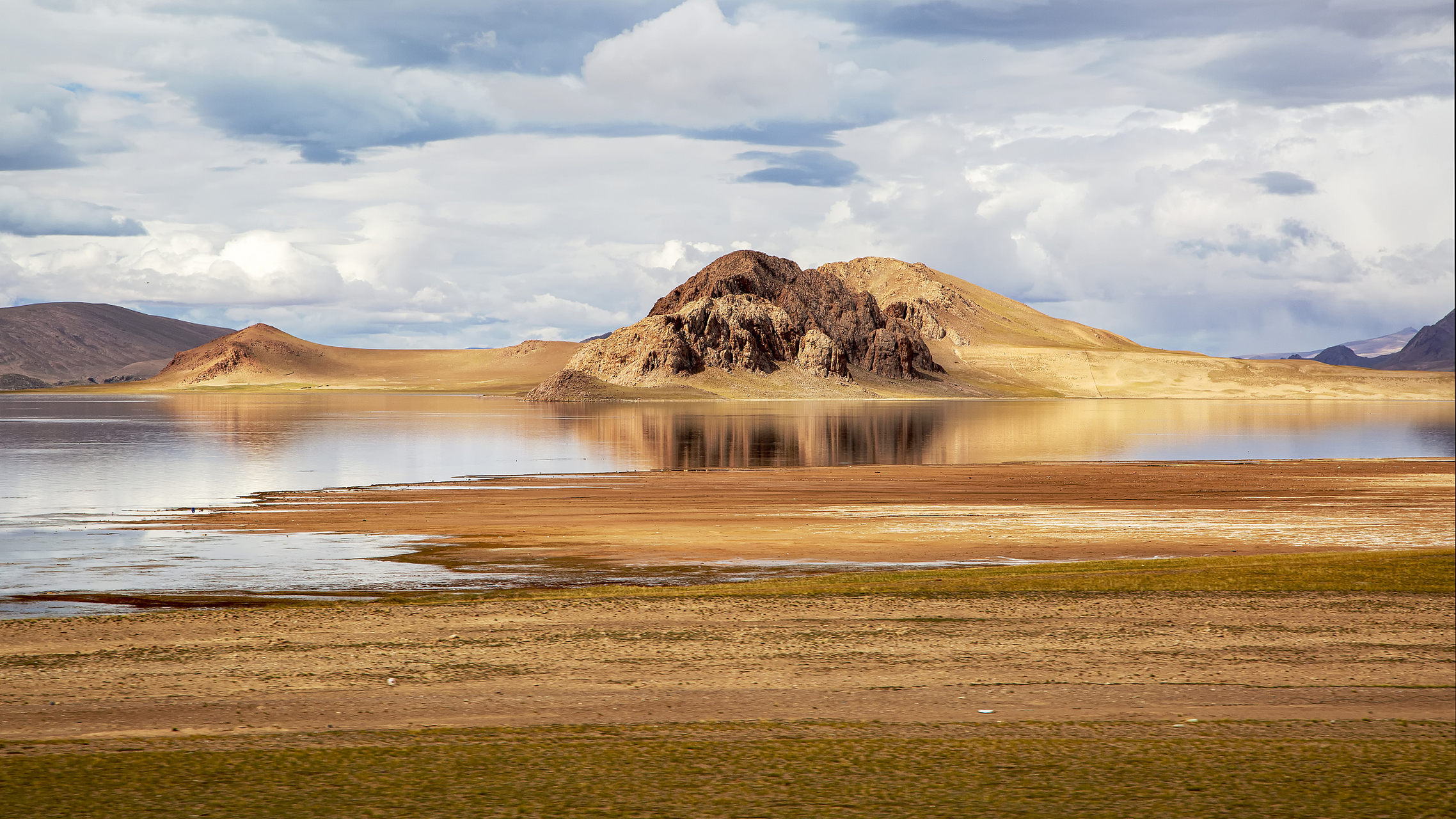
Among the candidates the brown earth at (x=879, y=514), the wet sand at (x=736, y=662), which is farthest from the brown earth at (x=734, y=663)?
the brown earth at (x=879, y=514)

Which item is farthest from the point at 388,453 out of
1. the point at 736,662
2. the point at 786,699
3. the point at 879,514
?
the point at 786,699

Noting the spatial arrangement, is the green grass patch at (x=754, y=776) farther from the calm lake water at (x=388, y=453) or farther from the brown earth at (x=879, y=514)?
the brown earth at (x=879, y=514)

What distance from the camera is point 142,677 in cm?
1191

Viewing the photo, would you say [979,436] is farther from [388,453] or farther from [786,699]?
[786,699]

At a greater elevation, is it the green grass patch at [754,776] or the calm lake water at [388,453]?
the green grass patch at [754,776]

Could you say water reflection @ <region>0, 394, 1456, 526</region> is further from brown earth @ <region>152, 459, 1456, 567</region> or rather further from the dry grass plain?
the dry grass plain

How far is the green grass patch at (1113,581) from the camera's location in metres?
18.3

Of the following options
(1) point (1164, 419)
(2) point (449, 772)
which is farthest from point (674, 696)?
(1) point (1164, 419)

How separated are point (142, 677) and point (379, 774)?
19.0 ft

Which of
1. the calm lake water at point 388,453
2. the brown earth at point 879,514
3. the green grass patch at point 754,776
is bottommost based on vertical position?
the brown earth at point 879,514

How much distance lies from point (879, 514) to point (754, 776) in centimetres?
2967

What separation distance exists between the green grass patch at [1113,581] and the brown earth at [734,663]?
813 millimetres

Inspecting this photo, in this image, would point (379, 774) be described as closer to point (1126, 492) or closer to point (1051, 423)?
point (1126, 492)

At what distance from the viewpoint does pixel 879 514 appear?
121 feet
